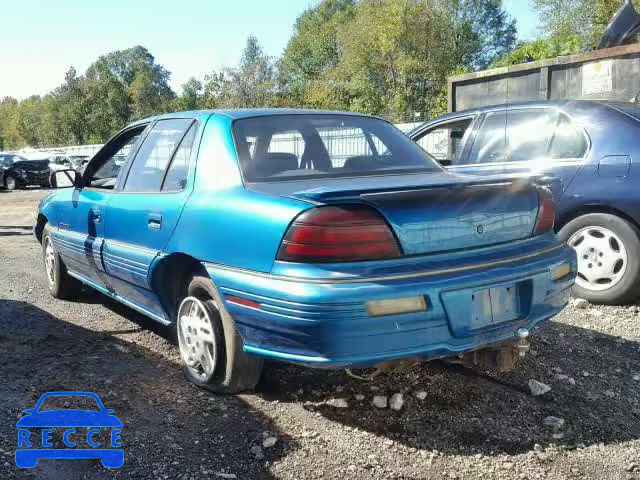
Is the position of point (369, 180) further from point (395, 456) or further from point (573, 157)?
point (573, 157)

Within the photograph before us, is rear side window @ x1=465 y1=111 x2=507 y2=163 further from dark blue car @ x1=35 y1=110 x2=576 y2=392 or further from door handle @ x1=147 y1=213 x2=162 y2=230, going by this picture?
door handle @ x1=147 y1=213 x2=162 y2=230

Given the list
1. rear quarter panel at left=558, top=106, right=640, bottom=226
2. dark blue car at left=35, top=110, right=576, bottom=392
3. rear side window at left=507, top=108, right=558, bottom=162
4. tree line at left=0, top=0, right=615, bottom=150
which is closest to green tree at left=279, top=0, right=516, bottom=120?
tree line at left=0, top=0, right=615, bottom=150

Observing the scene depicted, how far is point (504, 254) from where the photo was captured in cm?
298

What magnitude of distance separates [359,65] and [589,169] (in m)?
38.2

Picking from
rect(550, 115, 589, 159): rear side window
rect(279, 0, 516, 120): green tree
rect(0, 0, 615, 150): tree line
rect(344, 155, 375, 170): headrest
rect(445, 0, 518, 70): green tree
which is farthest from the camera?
rect(445, 0, 518, 70): green tree

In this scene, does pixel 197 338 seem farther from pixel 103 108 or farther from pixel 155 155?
pixel 103 108

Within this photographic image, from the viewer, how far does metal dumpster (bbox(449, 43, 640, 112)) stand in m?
7.21

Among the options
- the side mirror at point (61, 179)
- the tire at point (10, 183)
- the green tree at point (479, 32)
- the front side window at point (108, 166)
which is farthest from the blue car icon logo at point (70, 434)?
the green tree at point (479, 32)

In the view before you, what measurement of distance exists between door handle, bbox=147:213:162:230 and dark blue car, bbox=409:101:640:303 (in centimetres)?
233

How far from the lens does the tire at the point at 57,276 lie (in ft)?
18.0

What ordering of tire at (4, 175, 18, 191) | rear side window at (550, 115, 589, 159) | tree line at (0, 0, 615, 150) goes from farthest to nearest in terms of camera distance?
1. tree line at (0, 0, 615, 150)
2. tire at (4, 175, 18, 191)
3. rear side window at (550, 115, 589, 159)

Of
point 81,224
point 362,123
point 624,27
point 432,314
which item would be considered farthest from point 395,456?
point 624,27

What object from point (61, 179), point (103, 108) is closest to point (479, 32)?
point (103, 108)

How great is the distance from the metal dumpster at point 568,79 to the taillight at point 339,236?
191 inches
